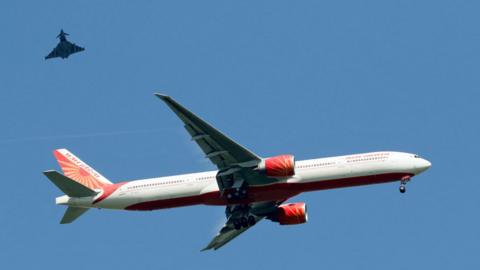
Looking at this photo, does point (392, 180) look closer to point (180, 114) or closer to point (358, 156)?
point (358, 156)

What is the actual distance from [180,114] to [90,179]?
55.2 feet

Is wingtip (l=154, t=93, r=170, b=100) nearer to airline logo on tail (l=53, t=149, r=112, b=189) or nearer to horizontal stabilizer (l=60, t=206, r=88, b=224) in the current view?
airline logo on tail (l=53, t=149, r=112, b=189)

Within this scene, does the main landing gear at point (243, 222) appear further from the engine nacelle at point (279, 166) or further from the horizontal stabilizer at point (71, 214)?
the horizontal stabilizer at point (71, 214)

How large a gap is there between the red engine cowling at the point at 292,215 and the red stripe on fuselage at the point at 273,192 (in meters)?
5.54

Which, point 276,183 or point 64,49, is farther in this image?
point 64,49

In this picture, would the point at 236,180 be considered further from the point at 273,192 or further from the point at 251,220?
the point at 251,220

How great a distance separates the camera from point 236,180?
71.4m

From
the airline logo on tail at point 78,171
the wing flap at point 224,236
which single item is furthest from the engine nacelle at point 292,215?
the airline logo on tail at point 78,171

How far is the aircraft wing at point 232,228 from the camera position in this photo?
78.2 metres

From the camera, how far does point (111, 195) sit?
74.3 meters

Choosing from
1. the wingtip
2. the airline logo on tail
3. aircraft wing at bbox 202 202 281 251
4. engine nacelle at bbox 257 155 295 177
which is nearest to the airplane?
engine nacelle at bbox 257 155 295 177

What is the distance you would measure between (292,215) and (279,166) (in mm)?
10345

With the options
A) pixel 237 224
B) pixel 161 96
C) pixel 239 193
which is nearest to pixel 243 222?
pixel 237 224

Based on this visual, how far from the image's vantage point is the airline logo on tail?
7725 centimetres
